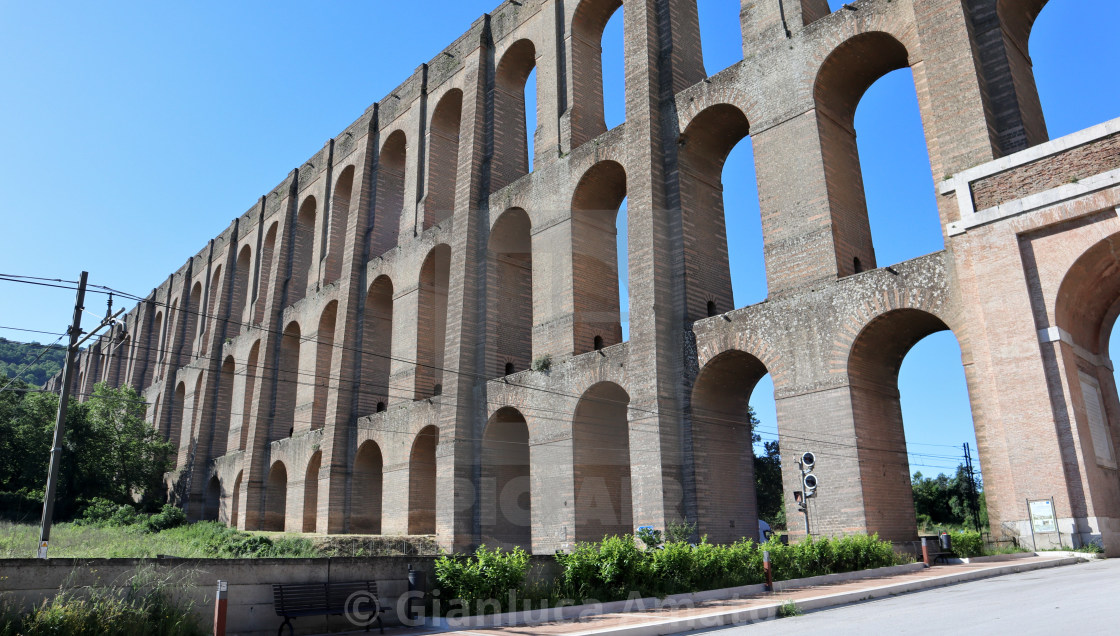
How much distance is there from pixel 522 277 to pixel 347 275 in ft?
28.7

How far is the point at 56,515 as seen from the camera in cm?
3359

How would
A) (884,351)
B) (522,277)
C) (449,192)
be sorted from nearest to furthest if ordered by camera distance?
1. (884,351)
2. (522,277)
3. (449,192)

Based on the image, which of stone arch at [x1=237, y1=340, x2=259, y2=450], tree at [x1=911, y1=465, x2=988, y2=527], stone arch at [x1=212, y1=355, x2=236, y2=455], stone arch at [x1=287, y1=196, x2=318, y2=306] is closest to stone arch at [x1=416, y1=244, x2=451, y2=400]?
stone arch at [x1=287, y1=196, x2=318, y2=306]

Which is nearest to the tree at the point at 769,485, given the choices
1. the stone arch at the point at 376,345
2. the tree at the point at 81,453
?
the stone arch at the point at 376,345

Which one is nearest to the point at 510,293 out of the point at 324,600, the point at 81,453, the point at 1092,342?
the point at 1092,342

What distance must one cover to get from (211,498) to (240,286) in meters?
11.4

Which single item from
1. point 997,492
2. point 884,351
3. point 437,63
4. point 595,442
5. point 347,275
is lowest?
point 997,492

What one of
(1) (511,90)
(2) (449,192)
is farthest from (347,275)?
(1) (511,90)

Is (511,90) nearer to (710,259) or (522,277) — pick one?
(522,277)

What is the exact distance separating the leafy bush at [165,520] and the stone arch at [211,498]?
2153mm

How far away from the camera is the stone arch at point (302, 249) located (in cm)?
3453

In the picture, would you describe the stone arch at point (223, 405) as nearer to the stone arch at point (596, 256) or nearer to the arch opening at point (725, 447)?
the stone arch at point (596, 256)

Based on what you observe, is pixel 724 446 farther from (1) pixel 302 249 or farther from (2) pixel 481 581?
(1) pixel 302 249

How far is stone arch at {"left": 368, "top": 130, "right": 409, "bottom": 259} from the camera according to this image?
98.2 feet
